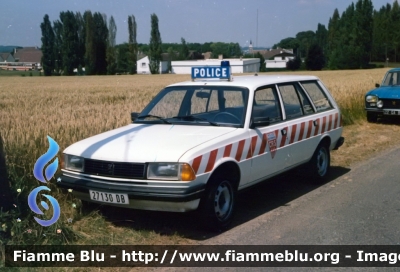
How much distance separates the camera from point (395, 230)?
18.2 feet

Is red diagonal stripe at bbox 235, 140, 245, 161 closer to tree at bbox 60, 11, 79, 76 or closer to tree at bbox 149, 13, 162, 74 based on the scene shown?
tree at bbox 60, 11, 79, 76

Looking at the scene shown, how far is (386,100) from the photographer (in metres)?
14.7

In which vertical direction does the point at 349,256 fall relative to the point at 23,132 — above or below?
below

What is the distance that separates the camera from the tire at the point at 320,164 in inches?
303

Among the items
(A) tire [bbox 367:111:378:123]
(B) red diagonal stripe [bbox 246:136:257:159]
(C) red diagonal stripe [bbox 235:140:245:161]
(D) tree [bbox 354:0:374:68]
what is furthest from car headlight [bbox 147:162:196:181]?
(D) tree [bbox 354:0:374:68]

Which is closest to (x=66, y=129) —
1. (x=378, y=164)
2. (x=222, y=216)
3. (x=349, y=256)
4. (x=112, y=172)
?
(x=112, y=172)

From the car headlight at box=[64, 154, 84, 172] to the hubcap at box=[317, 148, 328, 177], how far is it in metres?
3.81

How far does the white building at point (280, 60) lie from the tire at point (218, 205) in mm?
77797

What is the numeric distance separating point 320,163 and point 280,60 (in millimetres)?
78744

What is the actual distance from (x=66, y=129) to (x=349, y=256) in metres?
4.99

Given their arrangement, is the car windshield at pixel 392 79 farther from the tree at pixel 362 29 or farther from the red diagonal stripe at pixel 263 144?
the tree at pixel 362 29

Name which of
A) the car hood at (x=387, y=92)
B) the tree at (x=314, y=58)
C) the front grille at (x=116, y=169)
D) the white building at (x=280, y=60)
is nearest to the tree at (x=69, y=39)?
the car hood at (x=387, y=92)

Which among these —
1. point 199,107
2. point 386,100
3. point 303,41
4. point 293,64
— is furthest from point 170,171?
point 303,41

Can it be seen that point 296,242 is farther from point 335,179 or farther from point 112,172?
point 335,179
